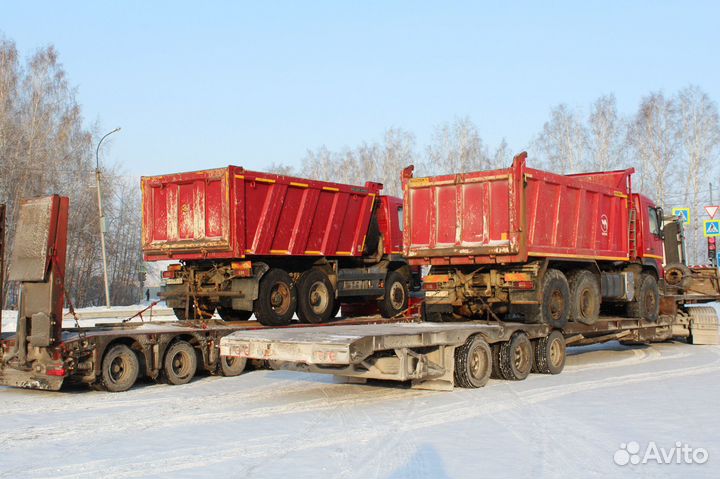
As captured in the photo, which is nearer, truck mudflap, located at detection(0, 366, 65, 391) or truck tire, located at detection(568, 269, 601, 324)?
truck mudflap, located at detection(0, 366, 65, 391)

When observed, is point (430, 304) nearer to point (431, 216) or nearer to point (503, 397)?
point (431, 216)

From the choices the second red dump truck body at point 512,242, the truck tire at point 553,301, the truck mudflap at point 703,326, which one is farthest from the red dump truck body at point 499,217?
the truck mudflap at point 703,326

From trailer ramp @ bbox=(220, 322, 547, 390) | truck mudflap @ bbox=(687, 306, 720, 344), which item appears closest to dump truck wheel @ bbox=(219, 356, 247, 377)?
trailer ramp @ bbox=(220, 322, 547, 390)

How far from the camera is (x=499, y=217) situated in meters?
12.2

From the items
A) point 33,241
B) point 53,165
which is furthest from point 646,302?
point 53,165

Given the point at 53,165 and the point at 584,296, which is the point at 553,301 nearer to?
the point at 584,296

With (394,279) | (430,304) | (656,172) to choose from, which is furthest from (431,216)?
(656,172)

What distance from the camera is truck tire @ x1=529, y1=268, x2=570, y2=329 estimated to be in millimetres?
12344

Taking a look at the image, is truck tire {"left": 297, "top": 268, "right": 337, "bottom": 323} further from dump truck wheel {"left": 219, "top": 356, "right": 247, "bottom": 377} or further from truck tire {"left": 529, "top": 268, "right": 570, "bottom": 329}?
truck tire {"left": 529, "top": 268, "right": 570, "bottom": 329}

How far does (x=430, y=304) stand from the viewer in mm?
13023

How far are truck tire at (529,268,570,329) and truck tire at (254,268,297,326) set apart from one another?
452 cm

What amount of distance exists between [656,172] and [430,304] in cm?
3555

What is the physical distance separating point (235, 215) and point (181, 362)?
278 centimetres

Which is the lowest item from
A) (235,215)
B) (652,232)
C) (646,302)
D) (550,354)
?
(550,354)
